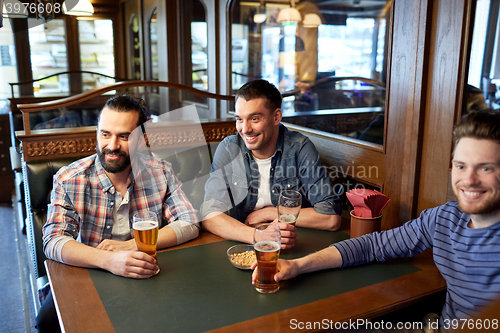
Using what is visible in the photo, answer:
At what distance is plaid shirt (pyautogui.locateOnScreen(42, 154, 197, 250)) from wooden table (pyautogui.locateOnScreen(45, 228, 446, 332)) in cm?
24

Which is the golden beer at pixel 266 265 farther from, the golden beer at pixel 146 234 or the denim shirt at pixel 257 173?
the denim shirt at pixel 257 173

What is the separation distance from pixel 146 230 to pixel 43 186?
0.98 metres

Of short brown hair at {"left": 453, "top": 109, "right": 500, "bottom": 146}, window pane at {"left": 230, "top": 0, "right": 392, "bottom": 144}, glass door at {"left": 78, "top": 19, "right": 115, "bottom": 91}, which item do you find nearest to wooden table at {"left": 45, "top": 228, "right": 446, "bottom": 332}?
short brown hair at {"left": 453, "top": 109, "right": 500, "bottom": 146}

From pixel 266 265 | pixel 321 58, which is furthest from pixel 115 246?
pixel 321 58

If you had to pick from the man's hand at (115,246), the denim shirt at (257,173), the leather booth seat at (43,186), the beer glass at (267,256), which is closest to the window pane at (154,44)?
the leather booth seat at (43,186)

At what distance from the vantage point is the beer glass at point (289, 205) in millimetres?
1476

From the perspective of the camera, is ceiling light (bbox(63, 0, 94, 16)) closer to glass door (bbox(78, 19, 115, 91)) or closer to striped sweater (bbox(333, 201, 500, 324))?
glass door (bbox(78, 19, 115, 91))

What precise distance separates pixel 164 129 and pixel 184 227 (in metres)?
1.00

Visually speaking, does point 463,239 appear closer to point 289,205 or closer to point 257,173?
point 289,205

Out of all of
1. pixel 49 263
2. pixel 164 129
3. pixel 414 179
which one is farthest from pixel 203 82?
pixel 49 263

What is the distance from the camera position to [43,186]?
198 cm

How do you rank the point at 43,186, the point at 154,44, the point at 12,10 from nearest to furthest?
1. the point at 43,186
2. the point at 12,10
3. the point at 154,44

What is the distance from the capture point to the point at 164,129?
96.1 inches

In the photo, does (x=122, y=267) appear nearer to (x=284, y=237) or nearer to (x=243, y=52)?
(x=284, y=237)
